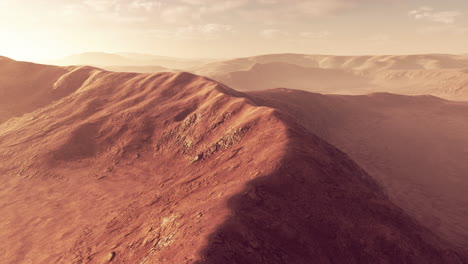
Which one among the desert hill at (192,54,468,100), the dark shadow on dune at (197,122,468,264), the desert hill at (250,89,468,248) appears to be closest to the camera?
the dark shadow on dune at (197,122,468,264)

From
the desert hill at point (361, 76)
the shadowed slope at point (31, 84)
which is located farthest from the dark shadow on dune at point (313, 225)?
the desert hill at point (361, 76)

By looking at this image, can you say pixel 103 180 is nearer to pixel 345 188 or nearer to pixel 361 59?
pixel 345 188

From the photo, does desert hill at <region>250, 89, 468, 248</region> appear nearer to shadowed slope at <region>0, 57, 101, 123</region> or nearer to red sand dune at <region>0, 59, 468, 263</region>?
red sand dune at <region>0, 59, 468, 263</region>

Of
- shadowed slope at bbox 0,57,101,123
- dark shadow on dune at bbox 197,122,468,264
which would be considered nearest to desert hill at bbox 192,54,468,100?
shadowed slope at bbox 0,57,101,123

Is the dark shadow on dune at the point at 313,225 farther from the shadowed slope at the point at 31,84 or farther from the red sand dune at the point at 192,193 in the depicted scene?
the shadowed slope at the point at 31,84

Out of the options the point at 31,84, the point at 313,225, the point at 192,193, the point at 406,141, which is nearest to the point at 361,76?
the point at 406,141

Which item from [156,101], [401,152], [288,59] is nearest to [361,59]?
[288,59]

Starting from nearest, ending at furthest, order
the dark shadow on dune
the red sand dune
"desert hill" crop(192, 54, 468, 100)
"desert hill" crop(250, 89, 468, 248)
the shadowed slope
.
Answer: the dark shadow on dune
the red sand dune
"desert hill" crop(250, 89, 468, 248)
the shadowed slope
"desert hill" crop(192, 54, 468, 100)
